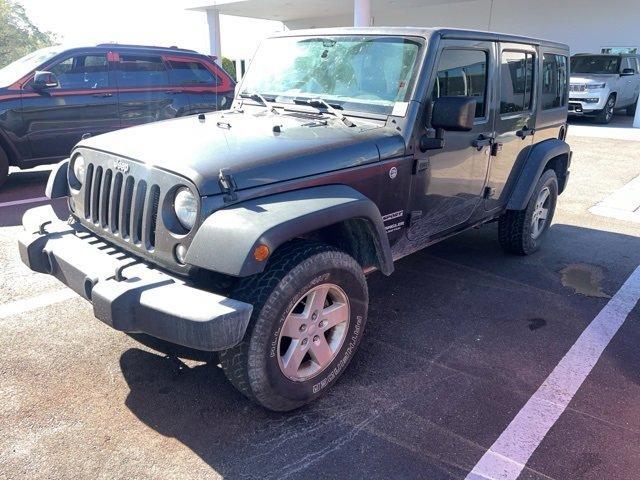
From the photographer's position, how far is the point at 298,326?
9.00 feet

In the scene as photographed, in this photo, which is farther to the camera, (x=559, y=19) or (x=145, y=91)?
(x=559, y=19)

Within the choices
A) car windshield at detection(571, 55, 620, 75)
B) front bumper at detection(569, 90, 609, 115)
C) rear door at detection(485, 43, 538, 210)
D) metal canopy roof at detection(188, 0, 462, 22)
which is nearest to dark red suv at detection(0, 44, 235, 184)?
rear door at detection(485, 43, 538, 210)

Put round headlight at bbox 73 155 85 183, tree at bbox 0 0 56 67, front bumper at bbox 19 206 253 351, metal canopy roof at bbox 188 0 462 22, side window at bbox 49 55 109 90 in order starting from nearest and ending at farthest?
front bumper at bbox 19 206 253 351
round headlight at bbox 73 155 85 183
side window at bbox 49 55 109 90
metal canopy roof at bbox 188 0 462 22
tree at bbox 0 0 56 67

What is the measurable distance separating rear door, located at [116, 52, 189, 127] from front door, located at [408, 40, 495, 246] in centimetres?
555

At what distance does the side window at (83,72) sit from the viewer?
24.4 ft

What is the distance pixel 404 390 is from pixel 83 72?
6.78 meters

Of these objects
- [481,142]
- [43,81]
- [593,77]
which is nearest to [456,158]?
[481,142]

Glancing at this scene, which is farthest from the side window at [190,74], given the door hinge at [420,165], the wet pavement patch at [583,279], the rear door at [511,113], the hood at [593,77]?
the hood at [593,77]

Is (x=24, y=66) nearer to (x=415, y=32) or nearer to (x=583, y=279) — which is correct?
(x=415, y=32)

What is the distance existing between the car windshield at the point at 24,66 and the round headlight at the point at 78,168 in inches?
183

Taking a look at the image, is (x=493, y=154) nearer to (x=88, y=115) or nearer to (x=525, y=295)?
(x=525, y=295)

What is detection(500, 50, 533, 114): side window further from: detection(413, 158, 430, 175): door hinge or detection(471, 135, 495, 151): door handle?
detection(413, 158, 430, 175): door hinge

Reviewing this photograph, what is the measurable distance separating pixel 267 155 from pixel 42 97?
5.78m

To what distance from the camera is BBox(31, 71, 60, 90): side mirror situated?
7004 millimetres
